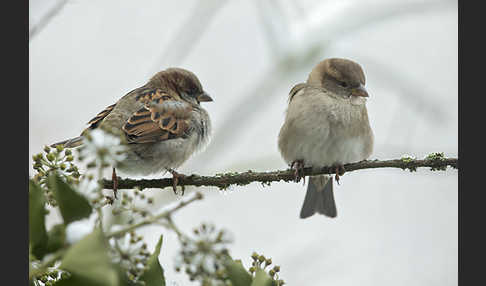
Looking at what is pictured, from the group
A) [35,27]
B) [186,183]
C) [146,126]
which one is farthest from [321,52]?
[35,27]

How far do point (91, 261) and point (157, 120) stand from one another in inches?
70.3

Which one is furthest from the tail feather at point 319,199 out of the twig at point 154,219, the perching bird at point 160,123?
the twig at point 154,219

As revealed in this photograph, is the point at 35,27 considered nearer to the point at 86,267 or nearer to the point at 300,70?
the point at 86,267

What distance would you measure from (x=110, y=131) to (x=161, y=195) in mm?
1646

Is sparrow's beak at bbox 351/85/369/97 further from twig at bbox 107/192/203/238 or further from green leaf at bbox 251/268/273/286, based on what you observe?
twig at bbox 107/192/203/238

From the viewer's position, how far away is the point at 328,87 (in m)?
2.52

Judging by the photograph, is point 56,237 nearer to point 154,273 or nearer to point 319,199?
point 154,273

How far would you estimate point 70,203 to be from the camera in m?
0.52

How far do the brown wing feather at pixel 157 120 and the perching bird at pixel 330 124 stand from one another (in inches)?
19.4

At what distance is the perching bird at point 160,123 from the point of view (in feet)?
6.89

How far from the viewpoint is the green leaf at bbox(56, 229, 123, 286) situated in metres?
0.46

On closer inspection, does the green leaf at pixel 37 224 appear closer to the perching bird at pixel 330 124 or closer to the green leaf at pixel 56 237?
the green leaf at pixel 56 237

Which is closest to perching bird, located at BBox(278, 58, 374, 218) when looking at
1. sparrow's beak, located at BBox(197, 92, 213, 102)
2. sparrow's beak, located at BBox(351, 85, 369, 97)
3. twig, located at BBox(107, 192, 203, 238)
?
sparrow's beak, located at BBox(351, 85, 369, 97)

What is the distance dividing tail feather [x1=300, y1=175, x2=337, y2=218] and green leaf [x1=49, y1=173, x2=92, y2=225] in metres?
2.09
